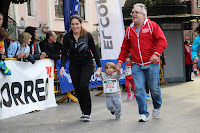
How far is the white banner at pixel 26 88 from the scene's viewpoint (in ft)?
25.1

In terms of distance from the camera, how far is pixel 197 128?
559 cm

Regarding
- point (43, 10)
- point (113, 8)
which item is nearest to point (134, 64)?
point (113, 8)

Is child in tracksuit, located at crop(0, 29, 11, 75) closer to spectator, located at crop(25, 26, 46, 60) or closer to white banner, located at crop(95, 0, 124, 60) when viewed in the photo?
spectator, located at crop(25, 26, 46, 60)

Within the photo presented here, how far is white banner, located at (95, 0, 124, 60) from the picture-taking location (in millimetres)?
11203

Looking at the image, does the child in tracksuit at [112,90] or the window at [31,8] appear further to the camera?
the window at [31,8]

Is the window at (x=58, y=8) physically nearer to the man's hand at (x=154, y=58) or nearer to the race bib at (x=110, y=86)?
the race bib at (x=110, y=86)

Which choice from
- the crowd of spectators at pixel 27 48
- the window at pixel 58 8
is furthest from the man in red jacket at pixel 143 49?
the window at pixel 58 8

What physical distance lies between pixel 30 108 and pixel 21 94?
0.40 m

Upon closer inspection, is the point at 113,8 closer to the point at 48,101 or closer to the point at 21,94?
the point at 48,101

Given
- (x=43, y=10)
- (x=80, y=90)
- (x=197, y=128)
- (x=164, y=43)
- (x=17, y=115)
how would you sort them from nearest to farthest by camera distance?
(x=197, y=128) → (x=164, y=43) → (x=80, y=90) → (x=17, y=115) → (x=43, y=10)

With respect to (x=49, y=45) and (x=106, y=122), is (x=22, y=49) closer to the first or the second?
(x=49, y=45)

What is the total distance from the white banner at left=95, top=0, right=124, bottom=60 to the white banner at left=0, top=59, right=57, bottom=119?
7.64 ft

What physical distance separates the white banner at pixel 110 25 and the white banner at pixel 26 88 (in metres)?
2.33

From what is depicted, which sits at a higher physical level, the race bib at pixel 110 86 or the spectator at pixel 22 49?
the spectator at pixel 22 49
